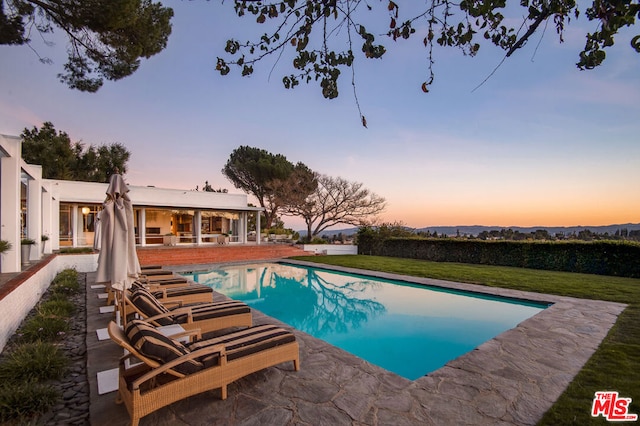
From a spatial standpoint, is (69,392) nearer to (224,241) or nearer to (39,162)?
(224,241)

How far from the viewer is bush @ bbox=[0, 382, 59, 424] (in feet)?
10.2

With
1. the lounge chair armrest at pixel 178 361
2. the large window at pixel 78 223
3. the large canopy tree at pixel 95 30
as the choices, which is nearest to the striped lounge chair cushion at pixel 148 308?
the lounge chair armrest at pixel 178 361

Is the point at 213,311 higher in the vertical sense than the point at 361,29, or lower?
lower

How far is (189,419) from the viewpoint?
10.5ft

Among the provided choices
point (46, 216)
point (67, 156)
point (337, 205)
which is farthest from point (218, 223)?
point (67, 156)

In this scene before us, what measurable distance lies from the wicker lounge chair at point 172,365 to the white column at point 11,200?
6615 mm

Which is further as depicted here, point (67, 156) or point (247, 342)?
point (67, 156)

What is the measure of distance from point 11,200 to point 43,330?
4486mm

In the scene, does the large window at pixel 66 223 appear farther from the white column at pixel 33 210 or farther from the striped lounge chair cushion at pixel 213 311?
the striped lounge chair cushion at pixel 213 311

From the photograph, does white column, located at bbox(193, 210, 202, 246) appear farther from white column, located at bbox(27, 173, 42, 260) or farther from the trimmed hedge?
the trimmed hedge

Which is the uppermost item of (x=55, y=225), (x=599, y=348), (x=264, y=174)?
(x=264, y=174)

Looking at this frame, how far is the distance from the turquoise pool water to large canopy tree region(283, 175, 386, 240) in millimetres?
13744

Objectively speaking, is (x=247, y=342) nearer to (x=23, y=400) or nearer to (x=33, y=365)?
(x=23, y=400)

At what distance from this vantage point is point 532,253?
1561 centimetres
